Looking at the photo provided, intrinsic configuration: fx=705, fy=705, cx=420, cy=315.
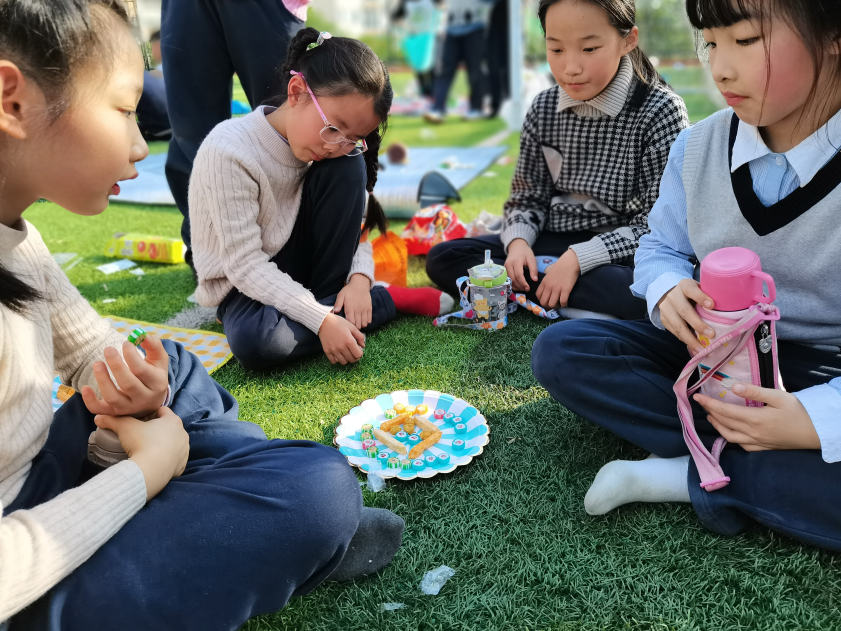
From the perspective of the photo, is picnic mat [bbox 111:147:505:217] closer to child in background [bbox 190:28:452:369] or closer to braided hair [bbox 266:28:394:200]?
child in background [bbox 190:28:452:369]

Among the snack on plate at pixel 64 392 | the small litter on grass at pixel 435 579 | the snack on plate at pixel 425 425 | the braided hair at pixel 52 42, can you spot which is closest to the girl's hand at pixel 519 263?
the snack on plate at pixel 425 425

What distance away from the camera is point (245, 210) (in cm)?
201

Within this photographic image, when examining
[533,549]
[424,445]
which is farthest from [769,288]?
[424,445]

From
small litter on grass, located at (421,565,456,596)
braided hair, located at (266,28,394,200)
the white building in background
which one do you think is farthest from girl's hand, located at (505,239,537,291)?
the white building in background

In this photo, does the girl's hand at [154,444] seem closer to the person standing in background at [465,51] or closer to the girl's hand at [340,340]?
the girl's hand at [340,340]

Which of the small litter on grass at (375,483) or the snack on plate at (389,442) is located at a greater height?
the snack on plate at (389,442)

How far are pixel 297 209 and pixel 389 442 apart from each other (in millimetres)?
927

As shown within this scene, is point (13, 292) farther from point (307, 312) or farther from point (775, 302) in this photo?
point (775, 302)

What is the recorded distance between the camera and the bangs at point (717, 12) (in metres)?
1.22

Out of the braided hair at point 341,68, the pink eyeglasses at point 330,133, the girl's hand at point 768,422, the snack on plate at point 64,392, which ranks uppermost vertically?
the braided hair at point 341,68

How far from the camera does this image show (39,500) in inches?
42.4

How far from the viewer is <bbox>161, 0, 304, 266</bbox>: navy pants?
7.74ft

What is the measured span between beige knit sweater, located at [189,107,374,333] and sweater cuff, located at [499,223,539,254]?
2.44 ft

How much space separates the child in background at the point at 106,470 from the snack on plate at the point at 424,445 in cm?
31
